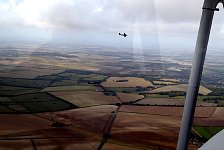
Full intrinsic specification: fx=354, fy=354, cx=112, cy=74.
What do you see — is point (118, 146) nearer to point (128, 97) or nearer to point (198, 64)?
point (198, 64)

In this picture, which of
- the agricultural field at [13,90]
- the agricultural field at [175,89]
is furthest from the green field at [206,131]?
the agricultural field at [13,90]

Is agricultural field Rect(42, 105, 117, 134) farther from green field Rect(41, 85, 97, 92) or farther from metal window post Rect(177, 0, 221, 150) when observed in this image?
metal window post Rect(177, 0, 221, 150)

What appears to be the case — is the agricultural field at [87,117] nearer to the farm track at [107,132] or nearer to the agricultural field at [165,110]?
the farm track at [107,132]

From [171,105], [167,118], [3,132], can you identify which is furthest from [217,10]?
[171,105]

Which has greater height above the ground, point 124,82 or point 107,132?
point 107,132

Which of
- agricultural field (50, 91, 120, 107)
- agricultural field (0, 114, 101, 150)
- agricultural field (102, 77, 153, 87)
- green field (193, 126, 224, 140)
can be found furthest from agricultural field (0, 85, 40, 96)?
green field (193, 126, 224, 140)

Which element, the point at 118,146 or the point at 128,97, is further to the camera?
the point at 128,97

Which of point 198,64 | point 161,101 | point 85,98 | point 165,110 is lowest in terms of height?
point 85,98

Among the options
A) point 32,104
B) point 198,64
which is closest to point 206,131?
point 32,104
